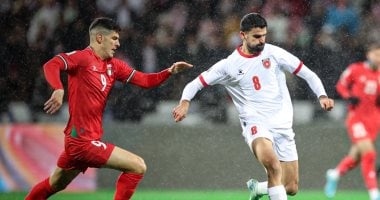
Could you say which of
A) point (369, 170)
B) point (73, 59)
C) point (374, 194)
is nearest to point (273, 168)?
point (73, 59)

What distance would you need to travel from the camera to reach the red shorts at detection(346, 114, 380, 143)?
1105 centimetres

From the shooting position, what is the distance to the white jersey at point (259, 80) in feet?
28.3

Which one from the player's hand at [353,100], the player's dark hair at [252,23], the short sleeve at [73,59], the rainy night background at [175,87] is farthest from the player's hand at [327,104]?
the rainy night background at [175,87]

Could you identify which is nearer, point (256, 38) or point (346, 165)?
point (256, 38)

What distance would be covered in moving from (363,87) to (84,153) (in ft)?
14.3

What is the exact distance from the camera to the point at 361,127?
11.1m

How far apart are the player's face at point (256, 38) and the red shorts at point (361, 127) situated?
9.24ft

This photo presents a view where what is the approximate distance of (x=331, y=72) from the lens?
12.5m

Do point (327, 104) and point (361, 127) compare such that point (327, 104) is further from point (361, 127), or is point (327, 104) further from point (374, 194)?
point (361, 127)

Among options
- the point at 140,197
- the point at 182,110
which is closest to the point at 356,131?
the point at 140,197

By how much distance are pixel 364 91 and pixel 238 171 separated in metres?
1.69

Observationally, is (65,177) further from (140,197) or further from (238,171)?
(238,171)

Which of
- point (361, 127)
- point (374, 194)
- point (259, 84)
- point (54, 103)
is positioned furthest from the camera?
point (361, 127)

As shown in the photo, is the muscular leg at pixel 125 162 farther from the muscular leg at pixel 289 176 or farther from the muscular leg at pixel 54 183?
the muscular leg at pixel 289 176
